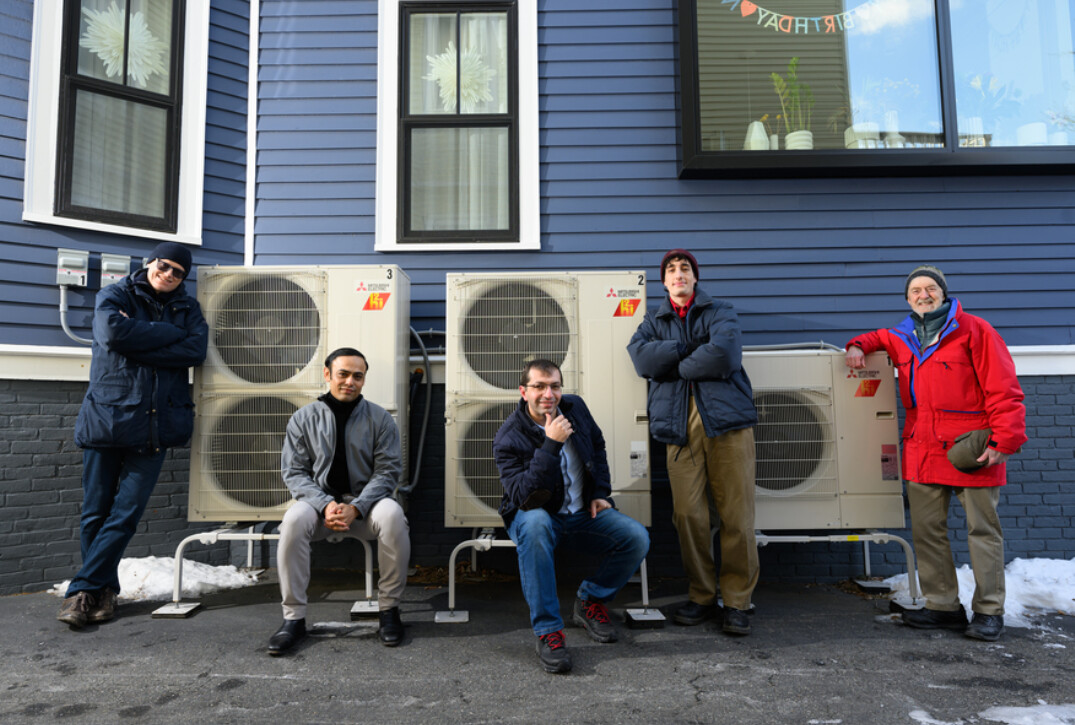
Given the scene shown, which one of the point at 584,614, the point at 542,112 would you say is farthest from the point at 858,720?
the point at 542,112

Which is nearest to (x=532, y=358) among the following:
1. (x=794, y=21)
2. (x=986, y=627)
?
(x=986, y=627)

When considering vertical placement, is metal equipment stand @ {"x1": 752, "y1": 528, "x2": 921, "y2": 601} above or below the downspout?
below

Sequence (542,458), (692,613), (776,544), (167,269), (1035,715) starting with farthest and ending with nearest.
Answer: (776,544), (167,269), (692,613), (542,458), (1035,715)

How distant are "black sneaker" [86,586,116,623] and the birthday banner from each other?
15.8 feet

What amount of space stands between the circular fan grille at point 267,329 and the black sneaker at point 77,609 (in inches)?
46.6

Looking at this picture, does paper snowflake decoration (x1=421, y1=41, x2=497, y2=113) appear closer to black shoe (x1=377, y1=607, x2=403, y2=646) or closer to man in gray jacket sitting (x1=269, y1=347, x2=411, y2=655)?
man in gray jacket sitting (x1=269, y1=347, x2=411, y2=655)

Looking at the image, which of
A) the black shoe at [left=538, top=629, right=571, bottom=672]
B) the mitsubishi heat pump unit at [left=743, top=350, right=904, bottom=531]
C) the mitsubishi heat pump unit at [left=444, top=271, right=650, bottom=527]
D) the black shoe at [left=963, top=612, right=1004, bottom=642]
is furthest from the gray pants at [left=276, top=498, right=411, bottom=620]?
the black shoe at [left=963, top=612, right=1004, bottom=642]

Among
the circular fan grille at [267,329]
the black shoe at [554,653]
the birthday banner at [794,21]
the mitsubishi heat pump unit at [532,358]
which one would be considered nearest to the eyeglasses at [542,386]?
the mitsubishi heat pump unit at [532,358]

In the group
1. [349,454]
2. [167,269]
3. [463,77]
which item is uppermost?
[463,77]

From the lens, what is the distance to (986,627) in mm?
2891

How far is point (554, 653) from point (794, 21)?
4.09 meters

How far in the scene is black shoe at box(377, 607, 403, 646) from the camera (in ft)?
9.22

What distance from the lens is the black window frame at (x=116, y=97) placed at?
389 centimetres

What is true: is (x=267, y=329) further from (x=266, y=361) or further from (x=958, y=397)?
(x=958, y=397)
